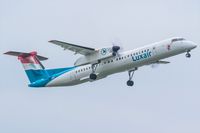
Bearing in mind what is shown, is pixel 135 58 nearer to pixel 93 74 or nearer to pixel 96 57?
pixel 96 57

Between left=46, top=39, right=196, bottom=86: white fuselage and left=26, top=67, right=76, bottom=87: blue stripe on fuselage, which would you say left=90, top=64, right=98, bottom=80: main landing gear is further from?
left=26, top=67, right=76, bottom=87: blue stripe on fuselage

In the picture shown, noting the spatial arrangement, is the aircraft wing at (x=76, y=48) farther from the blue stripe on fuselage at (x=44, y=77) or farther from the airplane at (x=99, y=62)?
the blue stripe on fuselage at (x=44, y=77)

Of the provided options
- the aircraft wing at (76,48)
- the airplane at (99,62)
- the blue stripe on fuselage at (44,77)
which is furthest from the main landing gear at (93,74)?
the blue stripe on fuselage at (44,77)

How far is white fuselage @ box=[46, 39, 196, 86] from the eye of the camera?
1925 inches

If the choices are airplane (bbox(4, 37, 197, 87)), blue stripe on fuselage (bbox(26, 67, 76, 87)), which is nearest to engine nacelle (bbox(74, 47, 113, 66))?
airplane (bbox(4, 37, 197, 87))

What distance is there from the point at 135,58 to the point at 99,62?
9.95 ft

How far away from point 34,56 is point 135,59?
1009cm

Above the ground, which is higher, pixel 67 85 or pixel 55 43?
pixel 55 43

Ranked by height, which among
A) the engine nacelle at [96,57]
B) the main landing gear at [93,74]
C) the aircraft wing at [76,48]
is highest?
the aircraft wing at [76,48]

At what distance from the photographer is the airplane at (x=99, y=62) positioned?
1934 inches

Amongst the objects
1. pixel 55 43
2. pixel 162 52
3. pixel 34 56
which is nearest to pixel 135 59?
pixel 162 52

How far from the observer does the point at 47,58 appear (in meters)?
55.9

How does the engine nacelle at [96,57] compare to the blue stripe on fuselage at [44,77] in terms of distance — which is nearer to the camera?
the engine nacelle at [96,57]

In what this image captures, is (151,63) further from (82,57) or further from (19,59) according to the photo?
(19,59)
